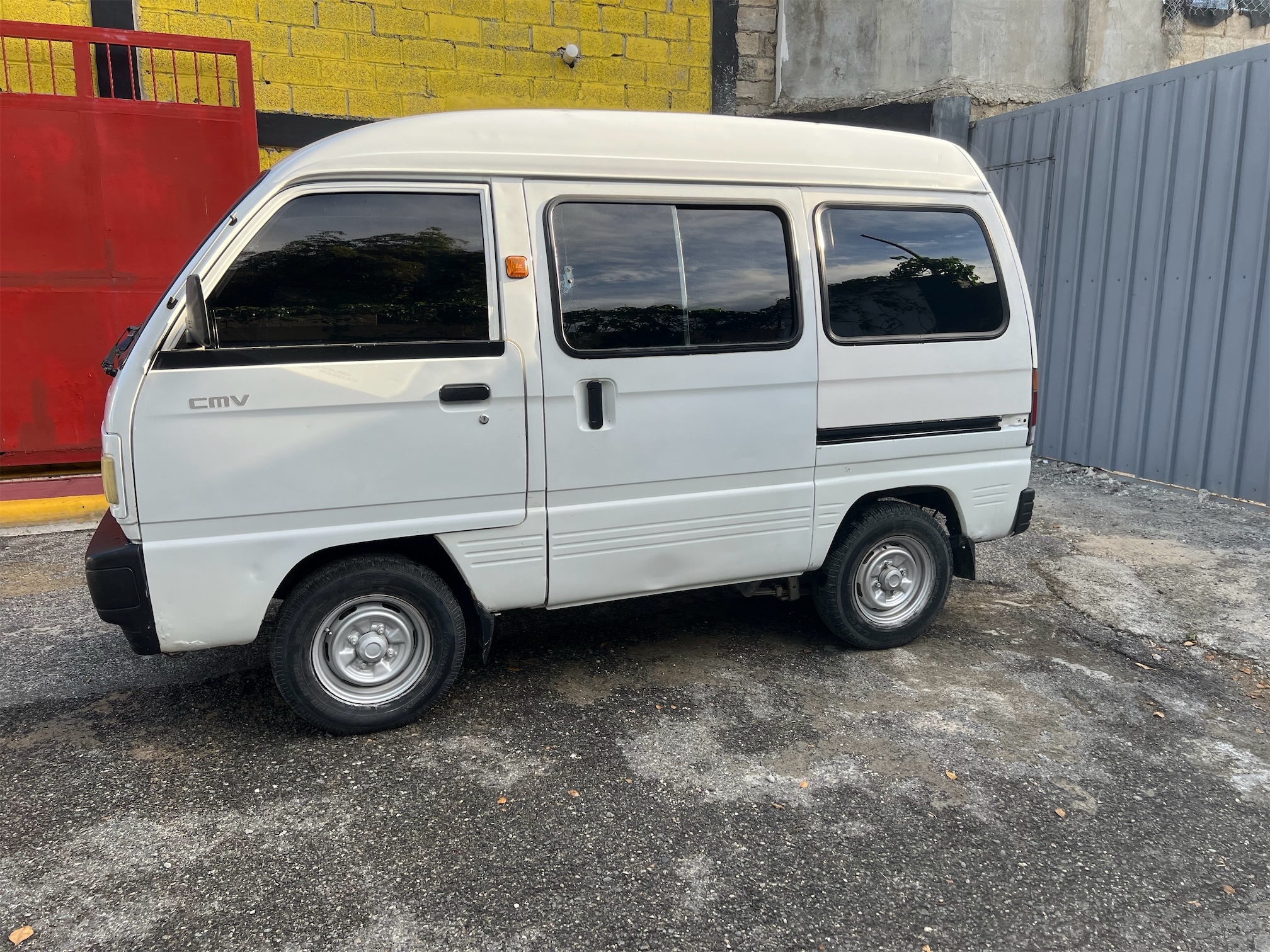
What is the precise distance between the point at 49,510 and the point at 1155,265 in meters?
8.80

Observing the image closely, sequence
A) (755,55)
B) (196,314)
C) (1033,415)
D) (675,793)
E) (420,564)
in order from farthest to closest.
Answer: (755,55)
(1033,415)
(420,564)
(675,793)
(196,314)

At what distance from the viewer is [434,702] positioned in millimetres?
3854

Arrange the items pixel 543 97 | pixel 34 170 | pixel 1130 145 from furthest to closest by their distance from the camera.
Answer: pixel 543 97
pixel 1130 145
pixel 34 170

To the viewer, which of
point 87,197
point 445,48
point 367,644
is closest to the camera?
point 367,644

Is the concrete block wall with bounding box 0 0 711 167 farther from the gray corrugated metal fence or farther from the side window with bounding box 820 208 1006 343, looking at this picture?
the side window with bounding box 820 208 1006 343

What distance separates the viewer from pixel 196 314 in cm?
312

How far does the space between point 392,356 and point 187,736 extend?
1733 mm

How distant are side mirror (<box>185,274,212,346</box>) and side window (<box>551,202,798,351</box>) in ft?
4.15

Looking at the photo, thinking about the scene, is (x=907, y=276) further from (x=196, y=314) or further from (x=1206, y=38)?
(x=1206, y=38)

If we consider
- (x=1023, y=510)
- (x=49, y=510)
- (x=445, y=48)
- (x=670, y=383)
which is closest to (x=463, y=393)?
(x=670, y=383)

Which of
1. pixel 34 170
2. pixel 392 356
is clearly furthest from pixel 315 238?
pixel 34 170

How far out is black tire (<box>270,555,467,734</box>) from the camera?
3.47m

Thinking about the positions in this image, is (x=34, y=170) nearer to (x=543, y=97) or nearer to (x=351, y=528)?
(x=543, y=97)

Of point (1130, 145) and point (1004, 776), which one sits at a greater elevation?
point (1130, 145)
